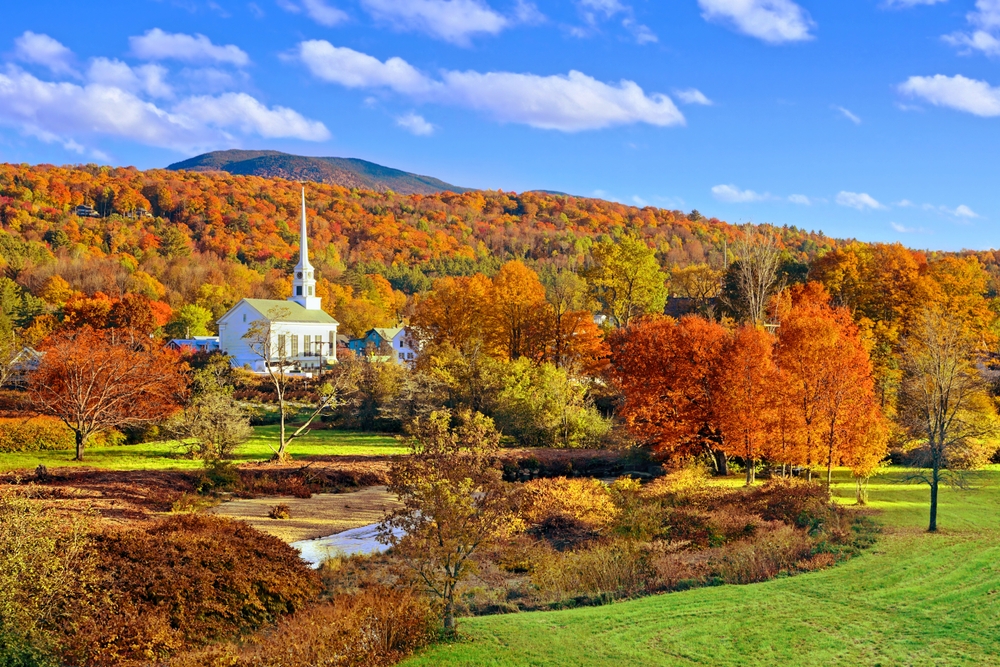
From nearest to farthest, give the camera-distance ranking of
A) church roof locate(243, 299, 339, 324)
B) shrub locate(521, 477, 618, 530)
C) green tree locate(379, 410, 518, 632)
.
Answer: green tree locate(379, 410, 518, 632) < shrub locate(521, 477, 618, 530) < church roof locate(243, 299, 339, 324)

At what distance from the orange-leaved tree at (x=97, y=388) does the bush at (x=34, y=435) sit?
2.03 ft

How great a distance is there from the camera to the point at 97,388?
116ft

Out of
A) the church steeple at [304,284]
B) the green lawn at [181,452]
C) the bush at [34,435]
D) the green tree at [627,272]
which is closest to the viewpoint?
the green lawn at [181,452]

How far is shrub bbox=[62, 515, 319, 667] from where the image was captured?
13.0 meters

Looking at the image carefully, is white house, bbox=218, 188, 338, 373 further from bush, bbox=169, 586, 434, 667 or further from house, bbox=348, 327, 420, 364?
bush, bbox=169, 586, 434, 667

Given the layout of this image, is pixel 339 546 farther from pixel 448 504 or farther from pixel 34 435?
pixel 34 435

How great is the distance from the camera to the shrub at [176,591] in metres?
13.0

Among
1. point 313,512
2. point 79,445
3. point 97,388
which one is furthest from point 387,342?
point 313,512

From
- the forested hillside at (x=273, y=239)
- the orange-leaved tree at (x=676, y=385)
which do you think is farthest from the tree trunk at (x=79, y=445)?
the forested hillside at (x=273, y=239)

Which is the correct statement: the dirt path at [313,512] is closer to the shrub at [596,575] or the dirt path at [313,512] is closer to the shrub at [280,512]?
the shrub at [280,512]

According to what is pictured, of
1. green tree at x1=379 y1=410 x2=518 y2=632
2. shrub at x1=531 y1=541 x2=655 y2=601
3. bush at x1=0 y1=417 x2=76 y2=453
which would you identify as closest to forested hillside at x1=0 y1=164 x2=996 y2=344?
bush at x1=0 y1=417 x2=76 y2=453

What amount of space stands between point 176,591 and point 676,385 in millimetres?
20965

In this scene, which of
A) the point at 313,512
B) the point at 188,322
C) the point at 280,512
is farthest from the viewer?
the point at 188,322

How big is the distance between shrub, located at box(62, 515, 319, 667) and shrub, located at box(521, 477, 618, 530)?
8.59m
